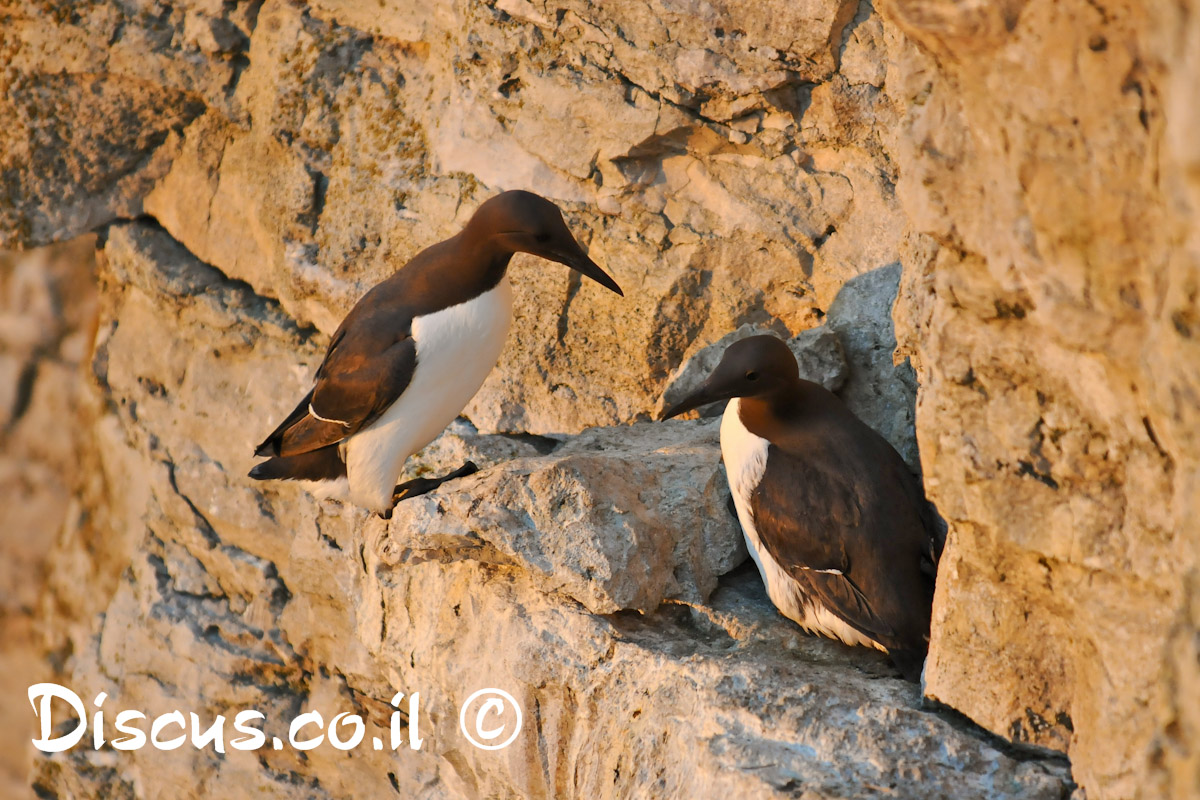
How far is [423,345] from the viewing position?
369cm

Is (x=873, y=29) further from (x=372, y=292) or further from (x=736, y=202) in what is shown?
(x=372, y=292)

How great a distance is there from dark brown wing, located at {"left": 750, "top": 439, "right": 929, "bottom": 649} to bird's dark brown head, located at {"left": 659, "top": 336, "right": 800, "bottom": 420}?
216mm

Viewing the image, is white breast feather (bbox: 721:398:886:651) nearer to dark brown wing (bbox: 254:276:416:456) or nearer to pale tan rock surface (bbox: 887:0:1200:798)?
pale tan rock surface (bbox: 887:0:1200:798)

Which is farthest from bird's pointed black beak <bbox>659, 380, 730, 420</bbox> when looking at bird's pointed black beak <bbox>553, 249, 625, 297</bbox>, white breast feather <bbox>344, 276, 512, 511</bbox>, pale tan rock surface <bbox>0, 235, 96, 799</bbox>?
pale tan rock surface <bbox>0, 235, 96, 799</bbox>

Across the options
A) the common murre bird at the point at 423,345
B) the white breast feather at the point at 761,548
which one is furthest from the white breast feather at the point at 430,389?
the white breast feather at the point at 761,548

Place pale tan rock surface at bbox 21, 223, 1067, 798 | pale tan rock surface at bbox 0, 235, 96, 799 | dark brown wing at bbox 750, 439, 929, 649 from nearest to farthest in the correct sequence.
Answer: pale tan rock surface at bbox 21, 223, 1067, 798, dark brown wing at bbox 750, 439, 929, 649, pale tan rock surface at bbox 0, 235, 96, 799

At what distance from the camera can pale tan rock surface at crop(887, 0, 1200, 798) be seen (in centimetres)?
182

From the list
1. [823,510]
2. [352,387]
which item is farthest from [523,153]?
[823,510]

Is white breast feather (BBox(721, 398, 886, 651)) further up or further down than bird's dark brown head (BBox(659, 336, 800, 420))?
further down

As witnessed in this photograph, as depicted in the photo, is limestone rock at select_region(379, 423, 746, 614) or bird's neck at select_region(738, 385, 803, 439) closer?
limestone rock at select_region(379, 423, 746, 614)

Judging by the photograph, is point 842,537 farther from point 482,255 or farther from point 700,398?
point 482,255

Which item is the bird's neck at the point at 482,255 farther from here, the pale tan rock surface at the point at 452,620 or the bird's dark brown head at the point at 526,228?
the pale tan rock surface at the point at 452,620

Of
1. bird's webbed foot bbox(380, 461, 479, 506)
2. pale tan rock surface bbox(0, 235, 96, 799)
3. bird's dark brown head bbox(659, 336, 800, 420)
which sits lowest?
pale tan rock surface bbox(0, 235, 96, 799)

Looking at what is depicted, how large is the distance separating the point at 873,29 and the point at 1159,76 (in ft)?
7.32
